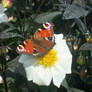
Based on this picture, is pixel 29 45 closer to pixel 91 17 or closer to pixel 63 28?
pixel 63 28

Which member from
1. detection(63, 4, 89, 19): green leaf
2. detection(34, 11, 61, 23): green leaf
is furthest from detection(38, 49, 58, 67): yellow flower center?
detection(34, 11, 61, 23): green leaf

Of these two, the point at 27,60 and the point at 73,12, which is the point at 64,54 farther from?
the point at 73,12

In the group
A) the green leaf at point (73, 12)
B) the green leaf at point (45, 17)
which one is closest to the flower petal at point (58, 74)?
the green leaf at point (73, 12)

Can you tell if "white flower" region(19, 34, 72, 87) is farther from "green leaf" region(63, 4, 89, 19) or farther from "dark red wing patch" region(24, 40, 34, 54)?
"green leaf" region(63, 4, 89, 19)

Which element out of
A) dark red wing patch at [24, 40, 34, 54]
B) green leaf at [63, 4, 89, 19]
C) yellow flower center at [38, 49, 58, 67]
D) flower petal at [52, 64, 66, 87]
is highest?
dark red wing patch at [24, 40, 34, 54]

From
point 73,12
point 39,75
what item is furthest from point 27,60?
point 73,12

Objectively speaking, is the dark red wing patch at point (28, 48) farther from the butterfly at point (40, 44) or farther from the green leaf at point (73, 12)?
the green leaf at point (73, 12)

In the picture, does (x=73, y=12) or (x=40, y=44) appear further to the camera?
(x=73, y=12)
